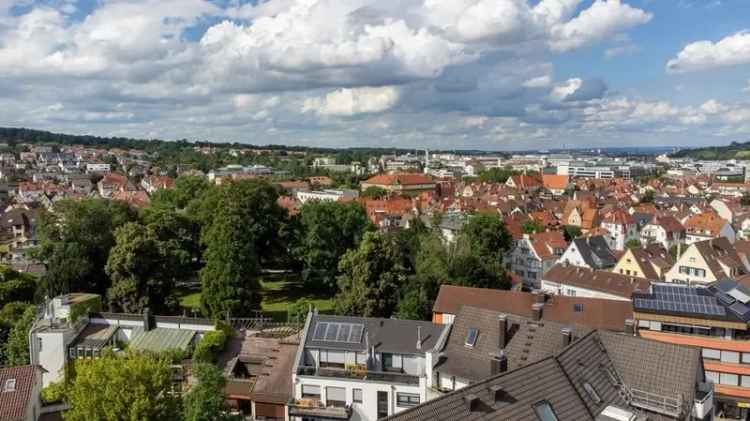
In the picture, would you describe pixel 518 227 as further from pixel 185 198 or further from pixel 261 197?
pixel 185 198

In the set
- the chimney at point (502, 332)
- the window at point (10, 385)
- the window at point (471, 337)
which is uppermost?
the chimney at point (502, 332)

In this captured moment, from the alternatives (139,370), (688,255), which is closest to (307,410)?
(139,370)

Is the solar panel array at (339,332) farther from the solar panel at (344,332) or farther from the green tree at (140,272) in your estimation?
the green tree at (140,272)

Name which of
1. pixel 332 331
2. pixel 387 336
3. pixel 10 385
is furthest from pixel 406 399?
pixel 10 385

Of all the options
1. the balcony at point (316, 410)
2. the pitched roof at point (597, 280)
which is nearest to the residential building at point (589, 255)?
the pitched roof at point (597, 280)

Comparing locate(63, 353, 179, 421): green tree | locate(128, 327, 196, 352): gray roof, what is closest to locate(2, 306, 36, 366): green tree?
locate(128, 327, 196, 352): gray roof

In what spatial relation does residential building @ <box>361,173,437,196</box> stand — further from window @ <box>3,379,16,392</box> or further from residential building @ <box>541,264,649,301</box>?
window @ <box>3,379,16,392</box>
